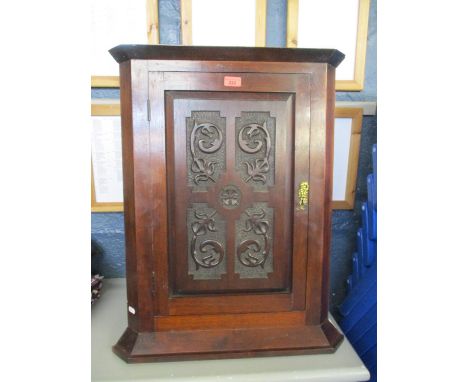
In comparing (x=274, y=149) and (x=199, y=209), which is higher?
(x=274, y=149)

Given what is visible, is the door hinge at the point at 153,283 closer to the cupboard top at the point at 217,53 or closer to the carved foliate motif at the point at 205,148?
the carved foliate motif at the point at 205,148

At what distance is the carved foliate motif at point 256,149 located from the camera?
820mm

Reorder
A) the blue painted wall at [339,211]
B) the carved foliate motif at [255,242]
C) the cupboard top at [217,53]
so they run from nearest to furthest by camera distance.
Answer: the cupboard top at [217,53] < the carved foliate motif at [255,242] < the blue painted wall at [339,211]

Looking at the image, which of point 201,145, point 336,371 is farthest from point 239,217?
point 336,371

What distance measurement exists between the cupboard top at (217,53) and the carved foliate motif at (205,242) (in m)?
0.38

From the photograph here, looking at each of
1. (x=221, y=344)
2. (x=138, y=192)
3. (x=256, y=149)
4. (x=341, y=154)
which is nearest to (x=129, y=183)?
(x=138, y=192)

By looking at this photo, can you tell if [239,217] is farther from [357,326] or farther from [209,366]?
[357,326]

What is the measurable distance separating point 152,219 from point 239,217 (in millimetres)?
230

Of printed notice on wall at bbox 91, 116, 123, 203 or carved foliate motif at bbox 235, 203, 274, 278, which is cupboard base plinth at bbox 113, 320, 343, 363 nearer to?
carved foliate motif at bbox 235, 203, 274, 278

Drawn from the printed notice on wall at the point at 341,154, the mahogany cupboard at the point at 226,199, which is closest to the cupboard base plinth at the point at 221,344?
the mahogany cupboard at the point at 226,199

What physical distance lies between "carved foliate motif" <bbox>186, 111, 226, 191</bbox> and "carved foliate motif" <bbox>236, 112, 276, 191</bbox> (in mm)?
46

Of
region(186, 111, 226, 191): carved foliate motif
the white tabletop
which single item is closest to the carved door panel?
region(186, 111, 226, 191): carved foliate motif

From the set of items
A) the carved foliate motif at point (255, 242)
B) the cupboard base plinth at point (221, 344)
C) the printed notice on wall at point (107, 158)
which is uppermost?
the printed notice on wall at point (107, 158)

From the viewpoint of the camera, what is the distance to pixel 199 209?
2.74 feet
